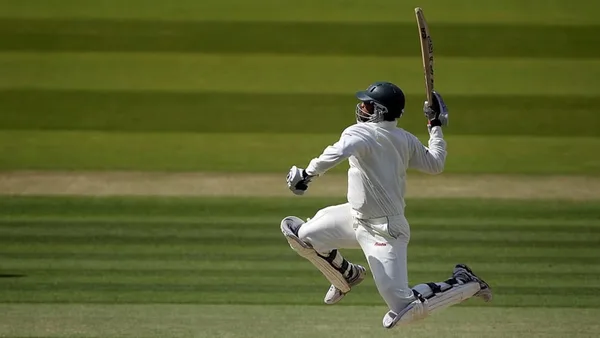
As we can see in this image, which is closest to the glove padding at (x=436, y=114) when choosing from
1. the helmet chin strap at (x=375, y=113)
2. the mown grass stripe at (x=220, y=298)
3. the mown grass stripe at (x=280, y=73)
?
the helmet chin strap at (x=375, y=113)

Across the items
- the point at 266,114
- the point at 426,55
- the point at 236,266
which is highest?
the point at 426,55

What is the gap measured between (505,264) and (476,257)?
1.02 feet

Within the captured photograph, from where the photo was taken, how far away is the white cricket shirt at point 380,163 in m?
6.12

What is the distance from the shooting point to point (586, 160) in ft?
45.6

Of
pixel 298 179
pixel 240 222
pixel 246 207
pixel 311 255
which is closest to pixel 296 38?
pixel 246 207

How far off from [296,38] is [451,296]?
9.03m

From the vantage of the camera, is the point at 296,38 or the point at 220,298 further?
the point at 296,38

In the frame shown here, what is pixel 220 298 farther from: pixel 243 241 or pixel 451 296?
pixel 451 296

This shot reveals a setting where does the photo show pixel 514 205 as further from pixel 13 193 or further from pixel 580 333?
pixel 13 193

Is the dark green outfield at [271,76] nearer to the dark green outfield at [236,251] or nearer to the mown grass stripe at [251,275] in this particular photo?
the dark green outfield at [236,251]

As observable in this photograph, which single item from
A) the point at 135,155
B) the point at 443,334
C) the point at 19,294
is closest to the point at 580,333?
the point at 443,334

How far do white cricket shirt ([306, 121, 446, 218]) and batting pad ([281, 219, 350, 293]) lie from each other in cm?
43

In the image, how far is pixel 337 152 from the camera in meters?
5.96

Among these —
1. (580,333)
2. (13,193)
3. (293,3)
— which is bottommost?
(580,333)
